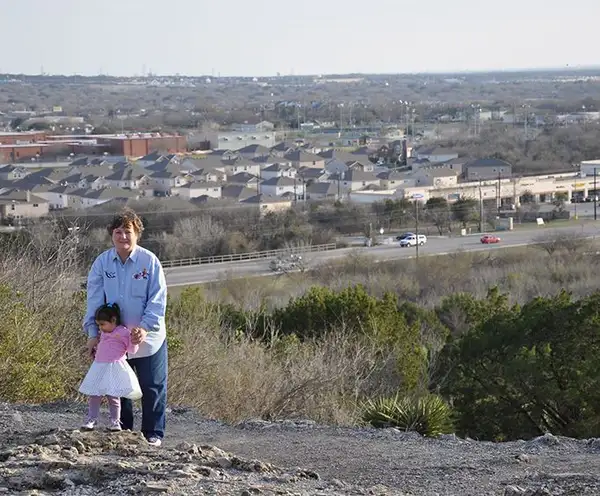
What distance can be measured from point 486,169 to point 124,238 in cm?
6039

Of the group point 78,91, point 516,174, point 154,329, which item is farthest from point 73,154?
point 78,91

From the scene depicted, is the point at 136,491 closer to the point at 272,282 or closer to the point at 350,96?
the point at 272,282

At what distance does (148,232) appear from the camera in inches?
1674

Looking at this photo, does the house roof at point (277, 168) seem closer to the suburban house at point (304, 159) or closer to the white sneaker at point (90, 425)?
the suburban house at point (304, 159)

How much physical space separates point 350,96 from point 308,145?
95005mm

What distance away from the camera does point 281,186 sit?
2352 inches

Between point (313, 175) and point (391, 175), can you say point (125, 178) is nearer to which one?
point (313, 175)

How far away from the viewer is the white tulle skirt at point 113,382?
7035 millimetres

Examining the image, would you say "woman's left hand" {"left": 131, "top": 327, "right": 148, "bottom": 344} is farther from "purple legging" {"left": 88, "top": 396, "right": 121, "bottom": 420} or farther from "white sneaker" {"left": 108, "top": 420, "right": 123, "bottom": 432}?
"white sneaker" {"left": 108, "top": 420, "right": 123, "bottom": 432}

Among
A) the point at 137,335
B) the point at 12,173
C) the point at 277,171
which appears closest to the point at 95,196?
the point at 12,173

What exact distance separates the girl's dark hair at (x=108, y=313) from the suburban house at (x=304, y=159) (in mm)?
62689

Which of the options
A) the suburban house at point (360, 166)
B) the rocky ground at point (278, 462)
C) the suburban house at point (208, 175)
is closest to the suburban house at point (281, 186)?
the suburban house at point (208, 175)

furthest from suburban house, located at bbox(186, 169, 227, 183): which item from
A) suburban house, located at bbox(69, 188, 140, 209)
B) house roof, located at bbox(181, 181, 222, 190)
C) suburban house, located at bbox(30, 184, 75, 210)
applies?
suburban house, located at bbox(30, 184, 75, 210)

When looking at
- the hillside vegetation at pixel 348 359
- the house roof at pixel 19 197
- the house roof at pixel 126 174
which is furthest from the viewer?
the house roof at pixel 126 174
